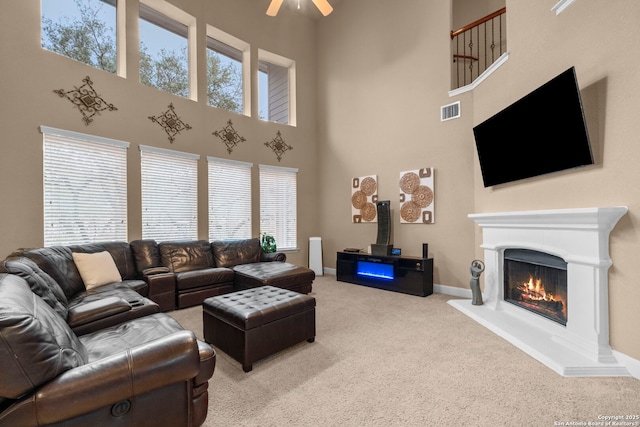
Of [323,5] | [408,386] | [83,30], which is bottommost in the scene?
[408,386]

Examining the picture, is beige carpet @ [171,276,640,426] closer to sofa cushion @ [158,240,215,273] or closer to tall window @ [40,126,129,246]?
sofa cushion @ [158,240,215,273]

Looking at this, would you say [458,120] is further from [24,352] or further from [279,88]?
[24,352]

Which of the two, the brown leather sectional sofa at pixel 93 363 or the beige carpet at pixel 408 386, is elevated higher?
the brown leather sectional sofa at pixel 93 363

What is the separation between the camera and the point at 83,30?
4.19 meters

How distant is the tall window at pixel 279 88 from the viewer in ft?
21.1

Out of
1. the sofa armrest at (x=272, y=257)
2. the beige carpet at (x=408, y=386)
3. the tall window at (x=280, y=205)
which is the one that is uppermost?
the tall window at (x=280, y=205)

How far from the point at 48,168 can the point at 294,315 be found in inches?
145

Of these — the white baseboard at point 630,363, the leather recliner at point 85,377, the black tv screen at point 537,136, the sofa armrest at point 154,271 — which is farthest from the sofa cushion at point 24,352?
the black tv screen at point 537,136

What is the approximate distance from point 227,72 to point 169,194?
274cm

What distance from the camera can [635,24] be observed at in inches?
85.7

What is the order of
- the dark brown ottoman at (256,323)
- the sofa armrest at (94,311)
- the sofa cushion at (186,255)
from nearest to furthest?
the sofa armrest at (94,311) → the dark brown ottoman at (256,323) → the sofa cushion at (186,255)

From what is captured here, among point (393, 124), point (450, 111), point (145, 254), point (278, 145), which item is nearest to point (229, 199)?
point (278, 145)

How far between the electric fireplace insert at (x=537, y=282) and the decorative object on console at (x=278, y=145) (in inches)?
178

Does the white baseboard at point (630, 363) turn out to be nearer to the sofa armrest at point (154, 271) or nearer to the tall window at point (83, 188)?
the sofa armrest at point (154, 271)
